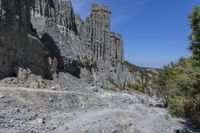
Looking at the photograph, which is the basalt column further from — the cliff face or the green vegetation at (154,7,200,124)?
the green vegetation at (154,7,200,124)

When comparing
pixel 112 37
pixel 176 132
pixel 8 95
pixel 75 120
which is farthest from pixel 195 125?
pixel 112 37

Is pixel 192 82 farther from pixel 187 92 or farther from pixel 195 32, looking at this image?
pixel 195 32

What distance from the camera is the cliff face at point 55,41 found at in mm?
53781

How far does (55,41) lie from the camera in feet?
247

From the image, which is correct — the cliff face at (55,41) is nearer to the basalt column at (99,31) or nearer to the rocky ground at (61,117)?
the basalt column at (99,31)

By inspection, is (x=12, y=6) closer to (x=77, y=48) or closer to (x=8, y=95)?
(x=8, y=95)

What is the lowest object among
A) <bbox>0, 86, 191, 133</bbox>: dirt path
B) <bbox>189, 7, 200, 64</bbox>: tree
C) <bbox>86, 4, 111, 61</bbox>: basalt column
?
<bbox>0, 86, 191, 133</bbox>: dirt path

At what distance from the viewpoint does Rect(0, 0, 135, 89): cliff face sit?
53781 mm

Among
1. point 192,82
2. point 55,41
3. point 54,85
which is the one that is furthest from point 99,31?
point 192,82

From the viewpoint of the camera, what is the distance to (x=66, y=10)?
9144 cm

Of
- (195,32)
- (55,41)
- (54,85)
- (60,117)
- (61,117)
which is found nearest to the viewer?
(195,32)

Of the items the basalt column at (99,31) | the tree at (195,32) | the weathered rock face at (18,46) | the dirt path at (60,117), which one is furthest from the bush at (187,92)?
the basalt column at (99,31)

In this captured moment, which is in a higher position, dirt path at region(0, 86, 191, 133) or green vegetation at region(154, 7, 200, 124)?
green vegetation at region(154, 7, 200, 124)

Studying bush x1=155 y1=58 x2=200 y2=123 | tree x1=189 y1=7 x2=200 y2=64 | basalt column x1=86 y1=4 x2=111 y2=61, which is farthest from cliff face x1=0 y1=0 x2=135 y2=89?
tree x1=189 y1=7 x2=200 y2=64
